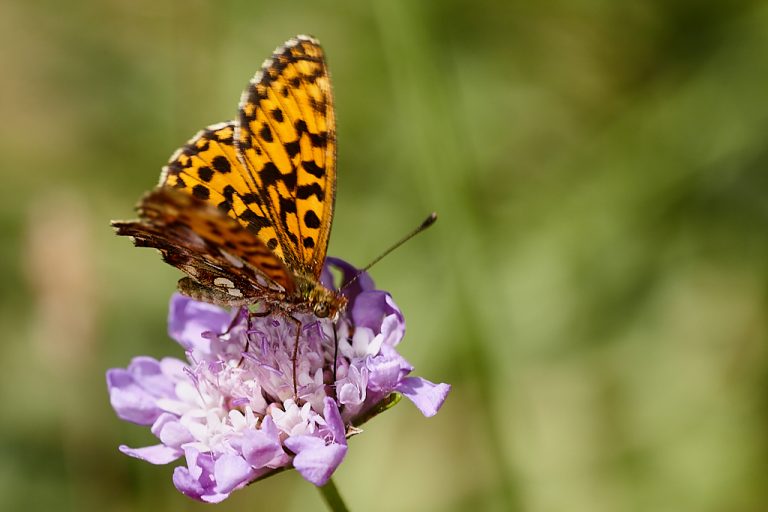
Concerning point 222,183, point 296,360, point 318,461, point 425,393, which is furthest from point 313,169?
point 318,461

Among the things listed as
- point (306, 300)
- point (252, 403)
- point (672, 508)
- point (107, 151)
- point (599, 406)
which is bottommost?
point (672, 508)

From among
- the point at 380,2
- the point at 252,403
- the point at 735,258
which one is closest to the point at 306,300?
the point at 252,403

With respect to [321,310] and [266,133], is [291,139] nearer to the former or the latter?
[266,133]

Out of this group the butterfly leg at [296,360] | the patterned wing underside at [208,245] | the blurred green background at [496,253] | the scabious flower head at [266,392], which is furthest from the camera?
the blurred green background at [496,253]

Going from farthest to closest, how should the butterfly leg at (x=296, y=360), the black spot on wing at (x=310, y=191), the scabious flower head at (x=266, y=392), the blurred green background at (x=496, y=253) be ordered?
the blurred green background at (x=496, y=253)
the black spot on wing at (x=310, y=191)
the butterfly leg at (x=296, y=360)
the scabious flower head at (x=266, y=392)

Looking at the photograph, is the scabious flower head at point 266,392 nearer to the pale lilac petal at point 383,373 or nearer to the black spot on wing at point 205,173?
the pale lilac petal at point 383,373

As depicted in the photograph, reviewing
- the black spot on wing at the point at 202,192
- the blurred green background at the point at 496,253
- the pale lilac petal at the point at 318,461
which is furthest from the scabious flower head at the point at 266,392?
the blurred green background at the point at 496,253

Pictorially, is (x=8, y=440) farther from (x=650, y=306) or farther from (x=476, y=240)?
(x=650, y=306)

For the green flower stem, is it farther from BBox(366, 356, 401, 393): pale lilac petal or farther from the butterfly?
the butterfly
